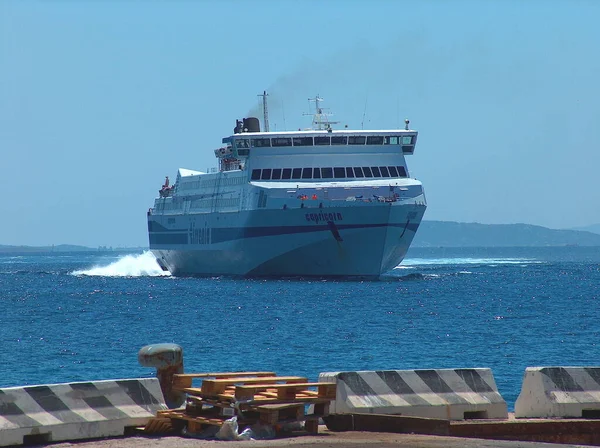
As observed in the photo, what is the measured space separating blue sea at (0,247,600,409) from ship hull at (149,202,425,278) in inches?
41.0

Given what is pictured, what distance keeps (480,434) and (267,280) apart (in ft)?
168

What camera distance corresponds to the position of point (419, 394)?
1280cm

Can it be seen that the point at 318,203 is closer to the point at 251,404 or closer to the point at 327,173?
the point at 327,173

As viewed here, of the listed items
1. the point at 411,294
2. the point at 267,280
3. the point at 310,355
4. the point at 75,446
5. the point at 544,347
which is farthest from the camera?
the point at 267,280

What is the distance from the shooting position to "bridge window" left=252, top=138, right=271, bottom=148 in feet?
195

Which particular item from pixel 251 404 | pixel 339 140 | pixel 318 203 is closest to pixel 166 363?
pixel 251 404

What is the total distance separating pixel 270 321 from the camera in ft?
132

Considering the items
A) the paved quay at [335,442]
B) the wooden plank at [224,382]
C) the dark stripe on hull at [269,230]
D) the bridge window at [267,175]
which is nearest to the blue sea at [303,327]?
the dark stripe on hull at [269,230]

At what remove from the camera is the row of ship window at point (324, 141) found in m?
58.8

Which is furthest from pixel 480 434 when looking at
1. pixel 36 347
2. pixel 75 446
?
pixel 36 347

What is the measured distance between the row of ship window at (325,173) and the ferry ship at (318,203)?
0.16 feet

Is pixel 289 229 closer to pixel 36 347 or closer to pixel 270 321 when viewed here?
pixel 270 321

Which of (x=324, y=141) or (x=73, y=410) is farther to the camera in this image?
(x=324, y=141)

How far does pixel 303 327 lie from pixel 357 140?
75.1 ft
